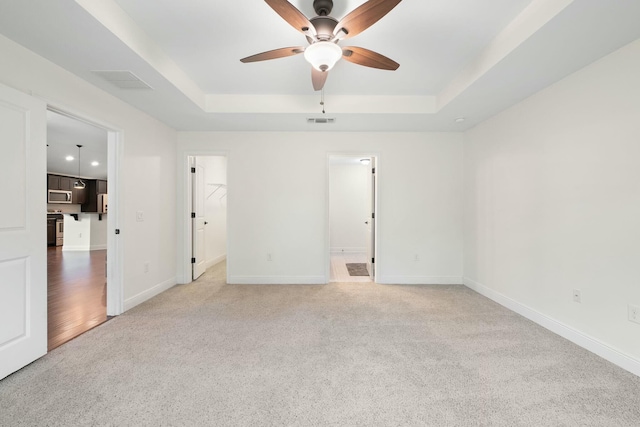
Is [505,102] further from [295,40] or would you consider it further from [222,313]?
[222,313]

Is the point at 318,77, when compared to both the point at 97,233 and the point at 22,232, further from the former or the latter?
the point at 97,233

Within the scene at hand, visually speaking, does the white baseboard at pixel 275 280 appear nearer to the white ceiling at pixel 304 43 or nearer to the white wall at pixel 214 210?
the white wall at pixel 214 210

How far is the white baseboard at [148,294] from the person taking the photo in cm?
302

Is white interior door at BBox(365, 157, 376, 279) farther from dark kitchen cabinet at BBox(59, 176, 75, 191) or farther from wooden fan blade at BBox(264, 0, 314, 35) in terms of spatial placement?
dark kitchen cabinet at BBox(59, 176, 75, 191)

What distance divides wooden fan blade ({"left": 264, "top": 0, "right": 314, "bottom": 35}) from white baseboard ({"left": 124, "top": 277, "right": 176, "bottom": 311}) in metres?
3.21

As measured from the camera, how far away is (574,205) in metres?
2.34

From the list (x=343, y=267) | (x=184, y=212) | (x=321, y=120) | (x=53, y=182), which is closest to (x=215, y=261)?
(x=184, y=212)

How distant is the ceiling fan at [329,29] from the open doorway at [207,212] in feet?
9.31

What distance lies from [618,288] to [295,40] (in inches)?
126

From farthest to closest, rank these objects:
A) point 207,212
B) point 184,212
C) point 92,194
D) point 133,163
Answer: point 92,194, point 207,212, point 184,212, point 133,163

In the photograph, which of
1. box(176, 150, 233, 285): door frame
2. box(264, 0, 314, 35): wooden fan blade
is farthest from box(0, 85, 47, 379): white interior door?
box(176, 150, 233, 285): door frame

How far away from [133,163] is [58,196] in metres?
7.39

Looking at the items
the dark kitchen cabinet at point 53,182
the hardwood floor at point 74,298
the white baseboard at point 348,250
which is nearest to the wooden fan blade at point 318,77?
the hardwood floor at point 74,298

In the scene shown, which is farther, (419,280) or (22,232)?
(419,280)
